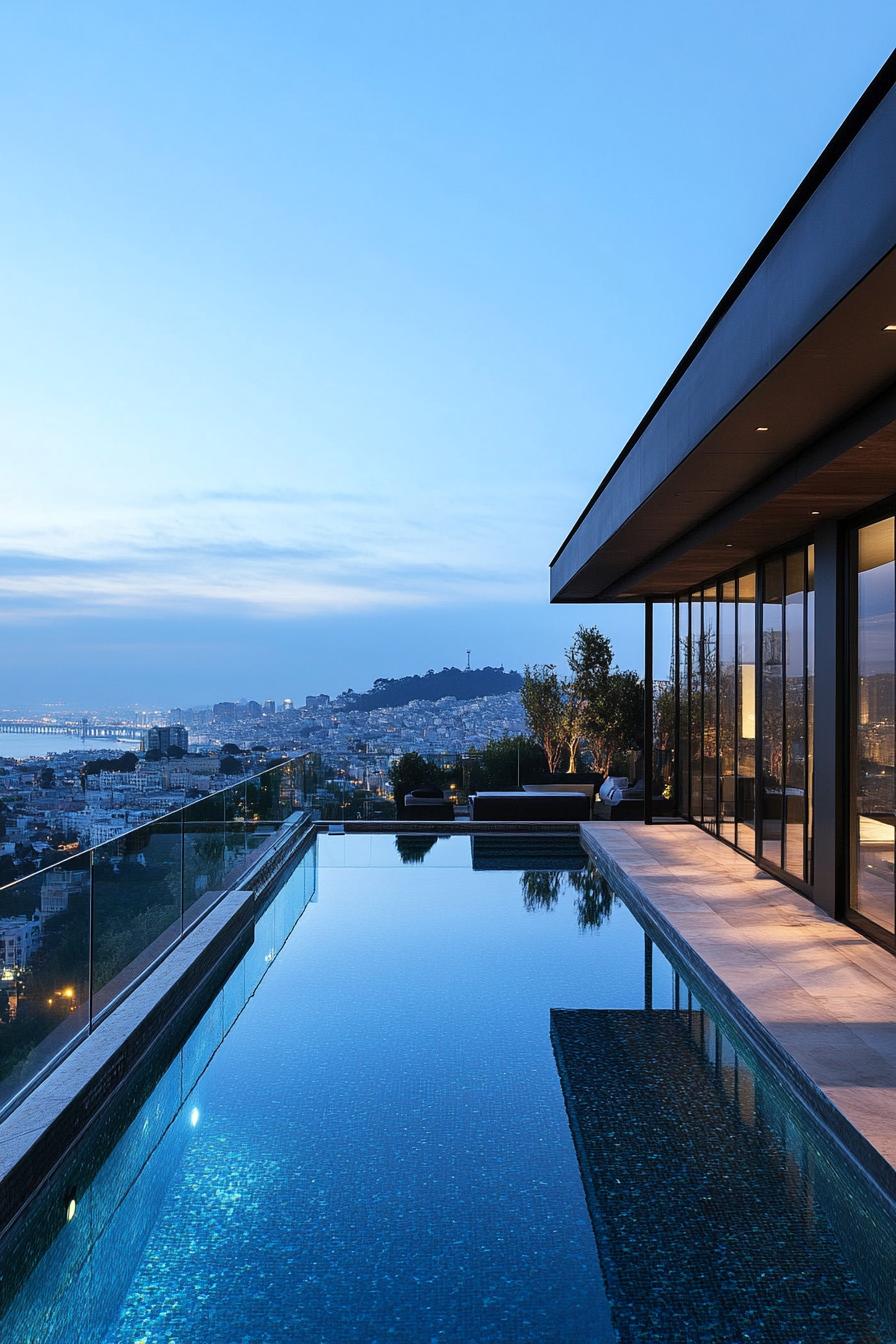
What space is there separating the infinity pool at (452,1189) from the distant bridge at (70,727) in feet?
53.7

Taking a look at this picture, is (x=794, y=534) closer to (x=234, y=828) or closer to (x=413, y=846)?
(x=234, y=828)

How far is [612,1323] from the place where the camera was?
3.28 meters

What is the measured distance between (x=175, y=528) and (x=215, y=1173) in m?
40.7

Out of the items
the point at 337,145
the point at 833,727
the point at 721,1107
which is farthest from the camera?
the point at 337,145

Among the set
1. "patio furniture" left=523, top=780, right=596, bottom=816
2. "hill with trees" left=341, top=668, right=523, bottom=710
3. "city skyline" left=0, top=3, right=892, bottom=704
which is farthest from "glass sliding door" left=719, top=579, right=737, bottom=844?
"hill with trees" left=341, top=668, right=523, bottom=710

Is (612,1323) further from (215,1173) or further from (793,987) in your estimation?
(793,987)

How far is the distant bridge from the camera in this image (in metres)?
22.5

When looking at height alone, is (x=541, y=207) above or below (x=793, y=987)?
above

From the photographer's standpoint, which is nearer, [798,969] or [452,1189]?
[452,1189]

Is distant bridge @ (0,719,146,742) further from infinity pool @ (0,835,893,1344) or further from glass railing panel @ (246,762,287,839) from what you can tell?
infinity pool @ (0,835,893,1344)

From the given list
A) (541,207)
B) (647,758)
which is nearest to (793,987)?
(647,758)

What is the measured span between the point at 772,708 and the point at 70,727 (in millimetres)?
18027

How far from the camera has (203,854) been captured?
26.4 ft

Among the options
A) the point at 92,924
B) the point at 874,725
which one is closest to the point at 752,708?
the point at 874,725
